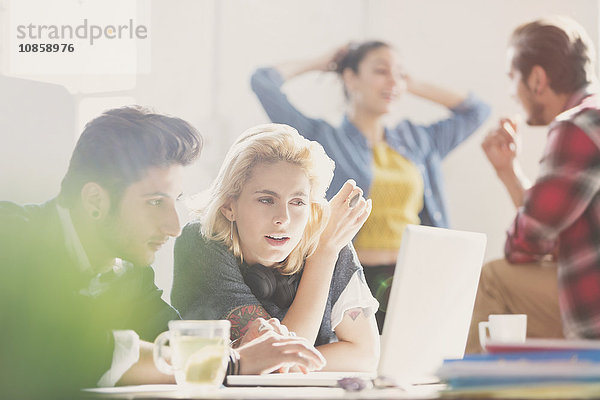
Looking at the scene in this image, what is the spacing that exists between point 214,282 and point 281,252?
184 millimetres

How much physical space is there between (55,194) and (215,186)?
433 mm

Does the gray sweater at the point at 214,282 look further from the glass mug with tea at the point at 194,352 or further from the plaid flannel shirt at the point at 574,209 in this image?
the glass mug with tea at the point at 194,352

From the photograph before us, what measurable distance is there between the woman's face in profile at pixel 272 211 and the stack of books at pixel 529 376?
103cm

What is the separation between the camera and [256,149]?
194cm

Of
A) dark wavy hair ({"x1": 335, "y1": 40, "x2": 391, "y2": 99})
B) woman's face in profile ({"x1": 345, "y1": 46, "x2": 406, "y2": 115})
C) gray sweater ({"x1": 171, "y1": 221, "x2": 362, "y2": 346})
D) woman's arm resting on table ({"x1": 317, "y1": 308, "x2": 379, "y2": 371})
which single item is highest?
dark wavy hair ({"x1": 335, "y1": 40, "x2": 391, "y2": 99})

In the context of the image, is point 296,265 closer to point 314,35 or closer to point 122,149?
point 122,149

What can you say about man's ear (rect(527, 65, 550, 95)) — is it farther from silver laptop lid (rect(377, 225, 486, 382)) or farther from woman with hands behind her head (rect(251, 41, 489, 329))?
silver laptop lid (rect(377, 225, 486, 382))

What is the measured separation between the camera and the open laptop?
3.59 feet

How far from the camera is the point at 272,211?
6.24 feet

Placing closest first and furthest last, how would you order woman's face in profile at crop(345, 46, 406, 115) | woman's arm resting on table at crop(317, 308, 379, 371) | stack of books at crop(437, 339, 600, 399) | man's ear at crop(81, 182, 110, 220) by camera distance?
stack of books at crop(437, 339, 600, 399)
woman's arm resting on table at crop(317, 308, 379, 371)
man's ear at crop(81, 182, 110, 220)
woman's face in profile at crop(345, 46, 406, 115)

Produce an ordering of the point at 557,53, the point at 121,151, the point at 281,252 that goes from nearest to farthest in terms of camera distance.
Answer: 1. the point at 281,252
2. the point at 121,151
3. the point at 557,53

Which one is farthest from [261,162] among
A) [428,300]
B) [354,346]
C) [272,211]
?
[428,300]

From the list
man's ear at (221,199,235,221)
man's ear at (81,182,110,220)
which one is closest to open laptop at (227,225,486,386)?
man's ear at (221,199,235,221)

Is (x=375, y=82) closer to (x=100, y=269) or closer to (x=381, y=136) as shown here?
(x=381, y=136)
